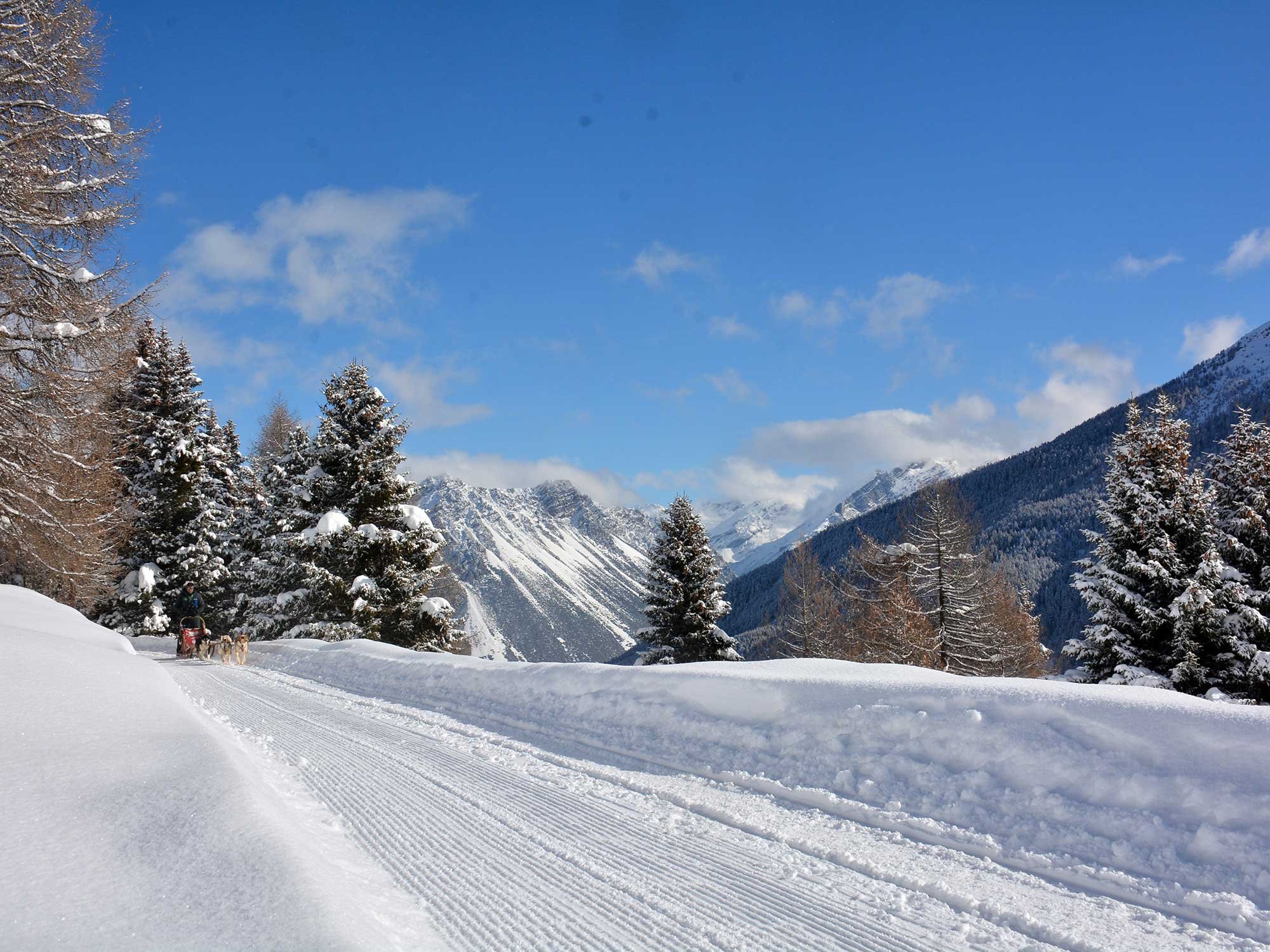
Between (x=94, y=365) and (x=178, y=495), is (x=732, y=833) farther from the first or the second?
(x=178, y=495)

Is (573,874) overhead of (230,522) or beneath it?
beneath

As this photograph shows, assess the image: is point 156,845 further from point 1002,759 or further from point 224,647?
point 224,647

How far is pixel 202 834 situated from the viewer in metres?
4.14

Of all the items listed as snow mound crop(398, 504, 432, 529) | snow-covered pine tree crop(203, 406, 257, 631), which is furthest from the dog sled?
snow-covered pine tree crop(203, 406, 257, 631)

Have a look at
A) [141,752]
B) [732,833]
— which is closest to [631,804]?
[732,833]

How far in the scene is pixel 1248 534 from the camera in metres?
17.9

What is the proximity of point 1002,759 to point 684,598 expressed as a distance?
63.5 ft

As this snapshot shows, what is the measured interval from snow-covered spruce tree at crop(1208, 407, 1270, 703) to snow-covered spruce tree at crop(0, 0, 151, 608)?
926 inches

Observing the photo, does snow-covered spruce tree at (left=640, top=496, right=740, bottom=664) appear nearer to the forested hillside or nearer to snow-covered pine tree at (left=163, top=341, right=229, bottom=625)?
snow-covered pine tree at (left=163, top=341, right=229, bottom=625)

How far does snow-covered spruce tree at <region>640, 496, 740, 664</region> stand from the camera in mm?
25016

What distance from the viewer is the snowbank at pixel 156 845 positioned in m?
3.10

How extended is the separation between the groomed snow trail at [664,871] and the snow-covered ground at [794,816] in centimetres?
2

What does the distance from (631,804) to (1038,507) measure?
174 metres

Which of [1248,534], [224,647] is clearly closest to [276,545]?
[224,647]
